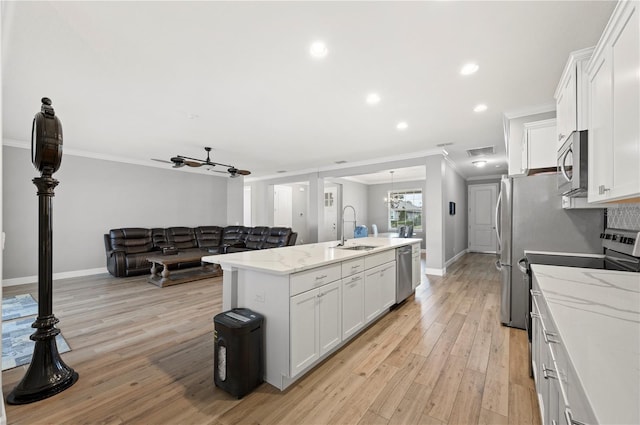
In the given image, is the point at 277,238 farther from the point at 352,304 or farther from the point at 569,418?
the point at 569,418

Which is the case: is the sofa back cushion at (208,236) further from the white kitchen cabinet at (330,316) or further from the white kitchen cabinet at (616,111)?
the white kitchen cabinet at (616,111)

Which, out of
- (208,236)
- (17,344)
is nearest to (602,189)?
(17,344)

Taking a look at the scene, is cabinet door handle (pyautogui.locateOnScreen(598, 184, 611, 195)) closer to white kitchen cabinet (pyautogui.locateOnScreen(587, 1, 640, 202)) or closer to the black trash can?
white kitchen cabinet (pyautogui.locateOnScreen(587, 1, 640, 202))

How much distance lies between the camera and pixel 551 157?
9.84 ft

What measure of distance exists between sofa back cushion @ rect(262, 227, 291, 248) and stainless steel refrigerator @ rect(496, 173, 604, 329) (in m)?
4.61

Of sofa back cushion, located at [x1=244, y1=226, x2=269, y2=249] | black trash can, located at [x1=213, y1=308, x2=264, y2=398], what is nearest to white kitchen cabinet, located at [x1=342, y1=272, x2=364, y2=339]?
black trash can, located at [x1=213, y1=308, x2=264, y2=398]

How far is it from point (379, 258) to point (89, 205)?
6331 millimetres

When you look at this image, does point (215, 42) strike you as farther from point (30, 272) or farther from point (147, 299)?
point (30, 272)

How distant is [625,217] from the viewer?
6.98 ft

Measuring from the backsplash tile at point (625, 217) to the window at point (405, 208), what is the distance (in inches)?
293

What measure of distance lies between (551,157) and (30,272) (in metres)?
8.52

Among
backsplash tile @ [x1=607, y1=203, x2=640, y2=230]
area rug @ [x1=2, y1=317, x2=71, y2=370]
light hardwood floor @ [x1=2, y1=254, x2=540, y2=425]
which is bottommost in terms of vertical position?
area rug @ [x1=2, y1=317, x2=71, y2=370]

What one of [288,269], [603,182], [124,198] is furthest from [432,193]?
[124,198]

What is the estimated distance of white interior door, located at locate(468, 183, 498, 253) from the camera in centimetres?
870
